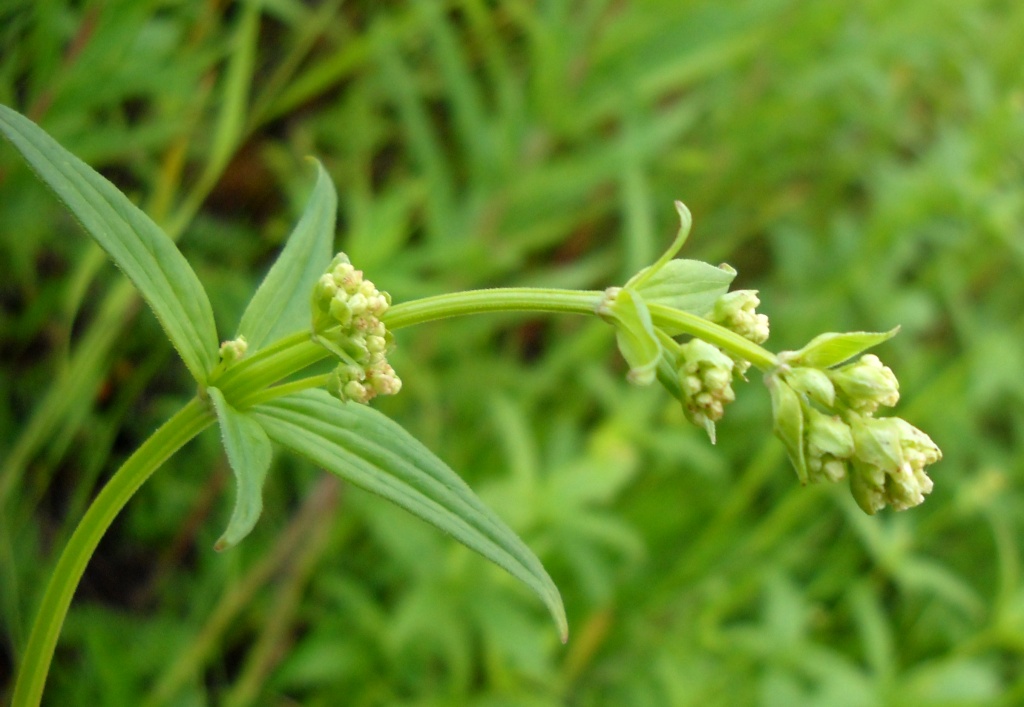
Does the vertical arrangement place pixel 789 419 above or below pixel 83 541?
above

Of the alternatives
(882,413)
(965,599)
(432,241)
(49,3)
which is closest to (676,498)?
(882,413)

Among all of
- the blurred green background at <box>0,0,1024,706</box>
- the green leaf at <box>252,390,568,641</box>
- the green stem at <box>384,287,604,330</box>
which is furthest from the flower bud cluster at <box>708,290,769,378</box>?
the blurred green background at <box>0,0,1024,706</box>

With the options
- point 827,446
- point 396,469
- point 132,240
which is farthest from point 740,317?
point 132,240

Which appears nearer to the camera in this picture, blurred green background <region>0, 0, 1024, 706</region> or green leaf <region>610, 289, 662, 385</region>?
green leaf <region>610, 289, 662, 385</region>

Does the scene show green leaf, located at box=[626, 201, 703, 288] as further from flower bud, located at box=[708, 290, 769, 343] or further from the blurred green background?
the blurred green background

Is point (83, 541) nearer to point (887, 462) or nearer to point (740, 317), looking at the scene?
point (740, 317)

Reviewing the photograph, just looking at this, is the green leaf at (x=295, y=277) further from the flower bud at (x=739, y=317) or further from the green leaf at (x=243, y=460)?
the flower bud at (x=739, y=317)

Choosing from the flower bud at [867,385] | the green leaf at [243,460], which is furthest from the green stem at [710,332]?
the green leaf at [243,460]
